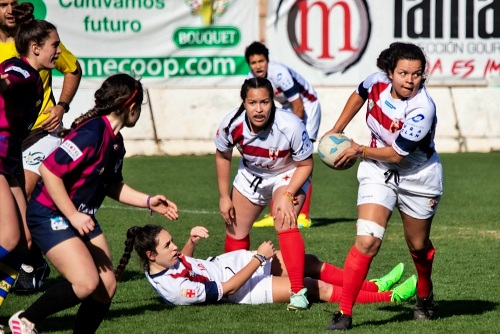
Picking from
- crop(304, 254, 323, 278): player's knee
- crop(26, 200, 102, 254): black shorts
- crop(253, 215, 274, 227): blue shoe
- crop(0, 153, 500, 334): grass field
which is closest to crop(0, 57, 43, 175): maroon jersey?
crop(26, 200, 102, 254): black shorts

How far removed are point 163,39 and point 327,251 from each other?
31.9ft

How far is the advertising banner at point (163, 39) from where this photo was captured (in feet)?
61.1

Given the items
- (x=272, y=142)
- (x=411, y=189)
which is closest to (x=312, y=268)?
(x=272, y=142)

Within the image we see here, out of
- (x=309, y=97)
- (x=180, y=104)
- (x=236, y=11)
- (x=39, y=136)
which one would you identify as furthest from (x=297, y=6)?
(x=39, y=136)

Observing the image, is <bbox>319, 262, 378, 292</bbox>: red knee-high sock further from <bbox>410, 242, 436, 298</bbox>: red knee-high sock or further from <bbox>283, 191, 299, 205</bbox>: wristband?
<bbox>410, 242, 436, 298</bbox>: red knee-high sock

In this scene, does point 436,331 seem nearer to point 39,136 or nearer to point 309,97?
point 39,136

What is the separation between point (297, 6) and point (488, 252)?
985 cm

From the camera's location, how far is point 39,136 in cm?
805

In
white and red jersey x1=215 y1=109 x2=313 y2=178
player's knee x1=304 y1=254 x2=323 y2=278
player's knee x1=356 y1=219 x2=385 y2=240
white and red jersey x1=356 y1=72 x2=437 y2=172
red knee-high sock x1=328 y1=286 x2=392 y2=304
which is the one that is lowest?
red knee-high sock x1=328 y1=286 x2=392 y2=304

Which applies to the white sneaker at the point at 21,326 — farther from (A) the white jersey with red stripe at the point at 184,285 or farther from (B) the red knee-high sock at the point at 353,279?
(B) the red knee-high sock at the point at 353,279

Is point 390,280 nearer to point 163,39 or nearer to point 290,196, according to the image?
point 290,196

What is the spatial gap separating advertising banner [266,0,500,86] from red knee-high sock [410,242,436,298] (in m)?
11.8

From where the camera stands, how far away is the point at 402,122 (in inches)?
263

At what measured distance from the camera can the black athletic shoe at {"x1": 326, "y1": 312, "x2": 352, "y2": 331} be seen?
6.53 metres
